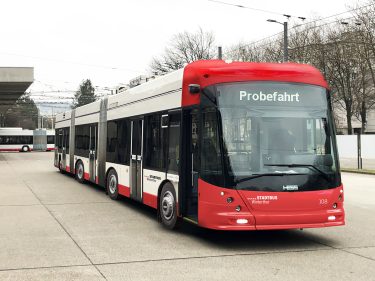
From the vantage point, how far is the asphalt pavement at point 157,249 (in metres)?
6.00

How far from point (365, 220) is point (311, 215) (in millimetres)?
3229

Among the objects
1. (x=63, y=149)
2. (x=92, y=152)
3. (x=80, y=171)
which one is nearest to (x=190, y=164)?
(x=92, y=152)

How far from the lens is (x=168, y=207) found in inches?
350

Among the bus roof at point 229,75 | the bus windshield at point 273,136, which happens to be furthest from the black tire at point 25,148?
the bus windshield at point 273,136

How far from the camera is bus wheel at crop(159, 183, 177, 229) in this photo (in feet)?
28.5

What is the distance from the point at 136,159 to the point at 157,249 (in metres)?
3.96

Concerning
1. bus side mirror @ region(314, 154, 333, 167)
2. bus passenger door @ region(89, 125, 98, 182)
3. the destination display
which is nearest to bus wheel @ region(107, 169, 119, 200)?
bus passenger door @ region(89, 125, 98, 182)

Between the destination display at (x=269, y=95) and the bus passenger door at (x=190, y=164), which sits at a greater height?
the destination display at (x=269, y=95)

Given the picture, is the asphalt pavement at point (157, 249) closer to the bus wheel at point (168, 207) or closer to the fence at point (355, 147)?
the bus wheel at point (168, 207)

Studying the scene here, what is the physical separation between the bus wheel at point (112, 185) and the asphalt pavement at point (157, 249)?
1.36 m

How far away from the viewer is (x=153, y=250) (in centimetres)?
725

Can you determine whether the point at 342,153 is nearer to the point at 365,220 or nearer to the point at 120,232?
the point at 365,220

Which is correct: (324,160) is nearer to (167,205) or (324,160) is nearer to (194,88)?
(194,88)

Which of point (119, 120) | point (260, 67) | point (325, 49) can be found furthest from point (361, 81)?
point (260, 67)
